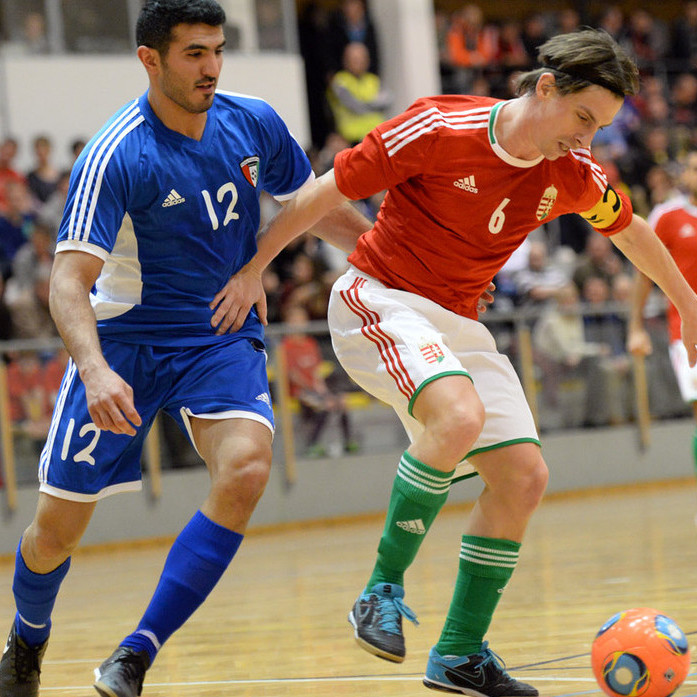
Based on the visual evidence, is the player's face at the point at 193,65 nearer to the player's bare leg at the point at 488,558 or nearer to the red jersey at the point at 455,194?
the red jersey at the point at 455,194

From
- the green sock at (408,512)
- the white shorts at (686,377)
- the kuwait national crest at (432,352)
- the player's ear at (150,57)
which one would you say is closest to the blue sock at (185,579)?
the green sock at (408,512)

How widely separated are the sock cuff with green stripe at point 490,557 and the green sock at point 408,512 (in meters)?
0.21

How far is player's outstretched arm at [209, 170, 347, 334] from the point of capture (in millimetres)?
3965

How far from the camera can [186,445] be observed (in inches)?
411

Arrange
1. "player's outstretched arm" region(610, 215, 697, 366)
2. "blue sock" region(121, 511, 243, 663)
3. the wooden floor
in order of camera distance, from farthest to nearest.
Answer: the wooden floor
"player's outstretched arm" region(610, 215, 697, 366)
"blue sock" region(121, 511, 243, 663)

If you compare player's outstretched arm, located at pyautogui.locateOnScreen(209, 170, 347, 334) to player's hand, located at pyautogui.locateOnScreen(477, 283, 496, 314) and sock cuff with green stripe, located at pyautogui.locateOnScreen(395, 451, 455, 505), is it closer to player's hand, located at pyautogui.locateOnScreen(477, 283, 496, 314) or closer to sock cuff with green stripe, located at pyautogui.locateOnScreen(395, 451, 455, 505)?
player's hand, located at pyautogui.locateOnScreen(477, 283, 496, 314)

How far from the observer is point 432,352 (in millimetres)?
3828

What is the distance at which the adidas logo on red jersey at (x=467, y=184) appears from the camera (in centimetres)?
391

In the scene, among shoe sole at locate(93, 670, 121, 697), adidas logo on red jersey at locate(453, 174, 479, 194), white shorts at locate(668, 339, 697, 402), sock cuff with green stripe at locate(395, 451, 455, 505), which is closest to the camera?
shoe sole at locate(93, 670, 121, 697)

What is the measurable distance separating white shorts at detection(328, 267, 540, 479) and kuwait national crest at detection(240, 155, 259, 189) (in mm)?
445

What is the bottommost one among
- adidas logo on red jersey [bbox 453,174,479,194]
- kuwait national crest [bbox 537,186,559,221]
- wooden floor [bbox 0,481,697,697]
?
wooden floor [bbox 0,481,697,697]

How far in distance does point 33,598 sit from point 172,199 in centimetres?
133

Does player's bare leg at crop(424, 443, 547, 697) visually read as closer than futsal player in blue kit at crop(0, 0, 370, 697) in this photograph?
No

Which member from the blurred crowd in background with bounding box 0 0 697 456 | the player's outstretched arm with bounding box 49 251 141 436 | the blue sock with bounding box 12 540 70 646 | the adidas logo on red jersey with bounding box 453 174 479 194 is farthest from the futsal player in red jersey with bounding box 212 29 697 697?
the blurred crowd in background with bounding box 0 0 697 456
